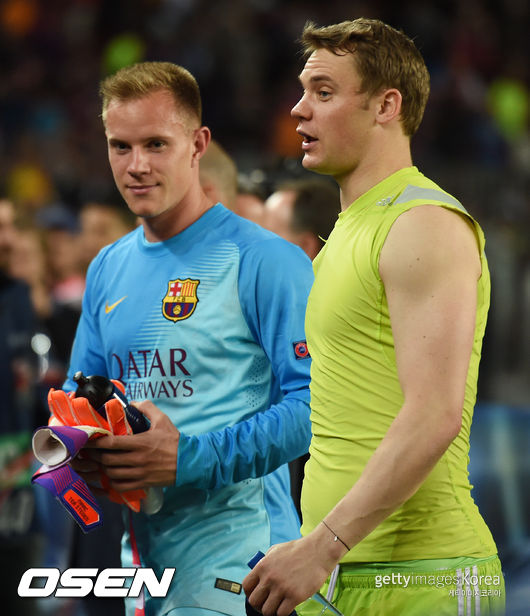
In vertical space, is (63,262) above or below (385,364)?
below

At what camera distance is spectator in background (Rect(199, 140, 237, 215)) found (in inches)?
156

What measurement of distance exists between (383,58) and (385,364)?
630mm

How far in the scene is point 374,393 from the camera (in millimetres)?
2072

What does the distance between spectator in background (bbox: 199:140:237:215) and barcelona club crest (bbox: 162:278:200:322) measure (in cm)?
107

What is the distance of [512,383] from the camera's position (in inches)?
282

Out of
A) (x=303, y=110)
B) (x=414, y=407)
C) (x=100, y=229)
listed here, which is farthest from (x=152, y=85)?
(x=100, y=229)

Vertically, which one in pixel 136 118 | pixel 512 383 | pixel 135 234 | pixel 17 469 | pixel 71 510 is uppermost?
pixel 136 118

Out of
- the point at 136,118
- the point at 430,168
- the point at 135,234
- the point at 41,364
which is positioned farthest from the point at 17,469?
the point at 430,168

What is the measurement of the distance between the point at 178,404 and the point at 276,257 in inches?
18.7

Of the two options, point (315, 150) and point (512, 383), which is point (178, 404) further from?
point (512, 383)

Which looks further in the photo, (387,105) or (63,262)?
(63,262)

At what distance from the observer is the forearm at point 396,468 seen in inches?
74.2

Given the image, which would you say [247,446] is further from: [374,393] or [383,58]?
[383,58]

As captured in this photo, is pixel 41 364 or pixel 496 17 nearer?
pixel 41 364
